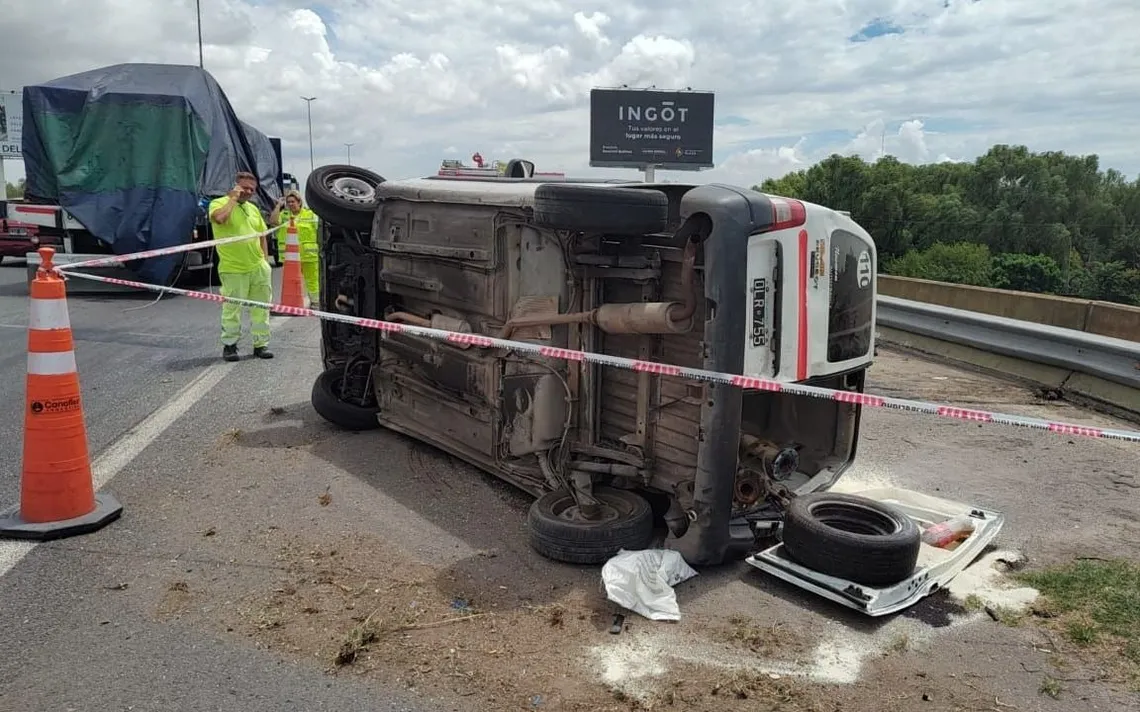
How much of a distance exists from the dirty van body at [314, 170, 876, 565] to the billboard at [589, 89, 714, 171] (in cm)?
3108

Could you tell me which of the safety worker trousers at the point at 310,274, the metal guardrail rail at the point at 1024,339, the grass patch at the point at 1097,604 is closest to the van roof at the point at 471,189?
the grass patch at the point at 1097,604

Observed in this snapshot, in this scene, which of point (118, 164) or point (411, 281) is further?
point (118, 164)

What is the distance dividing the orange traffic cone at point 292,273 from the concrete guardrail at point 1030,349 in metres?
7.35

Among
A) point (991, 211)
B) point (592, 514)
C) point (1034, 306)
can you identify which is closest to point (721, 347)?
point (592, 514)

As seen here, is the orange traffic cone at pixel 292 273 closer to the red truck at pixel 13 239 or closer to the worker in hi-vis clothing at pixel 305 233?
the worker in hi-vis clothing at pixel 305 233

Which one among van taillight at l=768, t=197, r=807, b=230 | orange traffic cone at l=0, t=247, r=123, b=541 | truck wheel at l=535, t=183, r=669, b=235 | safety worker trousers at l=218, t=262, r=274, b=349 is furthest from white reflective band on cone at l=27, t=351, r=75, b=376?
safety worker trousers at l=218, t=262, r=274, b=349

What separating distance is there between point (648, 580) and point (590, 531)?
391 millimetres

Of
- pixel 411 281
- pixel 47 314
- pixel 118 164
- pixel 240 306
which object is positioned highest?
pixel 118 164

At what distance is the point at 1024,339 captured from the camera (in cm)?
791

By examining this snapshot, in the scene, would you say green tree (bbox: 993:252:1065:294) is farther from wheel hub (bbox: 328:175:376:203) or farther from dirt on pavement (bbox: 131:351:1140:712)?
wheel hub (bbox: 328:175:376:203)

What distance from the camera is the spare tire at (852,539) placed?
3412 millimetres

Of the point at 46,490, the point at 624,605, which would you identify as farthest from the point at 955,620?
the point at 46,490

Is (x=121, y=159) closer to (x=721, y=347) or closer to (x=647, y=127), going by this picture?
(x=721, y=347)

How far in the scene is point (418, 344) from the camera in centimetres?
520
